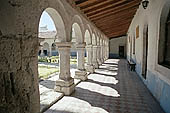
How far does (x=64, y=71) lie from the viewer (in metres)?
3.77

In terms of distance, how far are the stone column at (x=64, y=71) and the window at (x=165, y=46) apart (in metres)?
2.69

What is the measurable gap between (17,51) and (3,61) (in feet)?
0.75

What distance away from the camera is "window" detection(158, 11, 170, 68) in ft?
9.84

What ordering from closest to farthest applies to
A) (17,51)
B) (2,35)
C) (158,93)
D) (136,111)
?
1. (2,35)
2. (17,51)
3. (136,111)
4. (158,93)

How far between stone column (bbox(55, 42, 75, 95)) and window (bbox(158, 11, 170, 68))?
2692 millimetres

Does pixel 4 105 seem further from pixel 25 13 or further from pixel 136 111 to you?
pixel 136 111

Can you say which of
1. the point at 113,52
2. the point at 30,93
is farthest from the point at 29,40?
the point at 113,52

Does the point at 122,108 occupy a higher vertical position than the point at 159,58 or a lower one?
lower

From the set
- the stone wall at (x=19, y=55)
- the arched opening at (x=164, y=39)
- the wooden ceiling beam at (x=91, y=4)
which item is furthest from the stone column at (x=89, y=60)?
the stone wall at (x=19, y=55)

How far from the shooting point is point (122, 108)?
2.88 meters

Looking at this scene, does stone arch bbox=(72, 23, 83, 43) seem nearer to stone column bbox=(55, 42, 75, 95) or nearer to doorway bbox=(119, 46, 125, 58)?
stone column bbox=(55, 42, 75, 95)

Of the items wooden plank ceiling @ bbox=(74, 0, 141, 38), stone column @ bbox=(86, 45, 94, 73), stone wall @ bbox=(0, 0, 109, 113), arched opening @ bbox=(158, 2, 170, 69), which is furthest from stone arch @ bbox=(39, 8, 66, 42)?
stone column @ bbox=(86, 45, 94, 73)

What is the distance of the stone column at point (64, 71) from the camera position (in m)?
3.61

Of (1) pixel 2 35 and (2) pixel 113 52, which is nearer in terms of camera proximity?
(1) pixel 2 35
